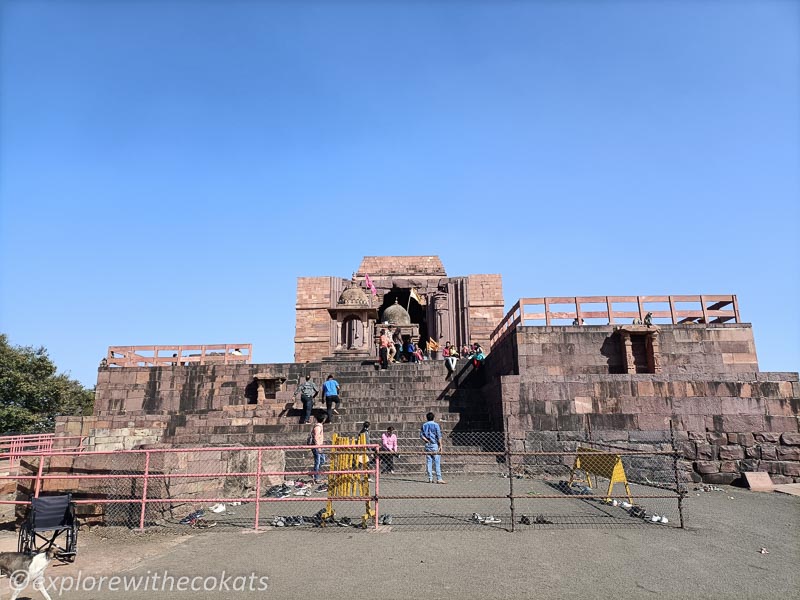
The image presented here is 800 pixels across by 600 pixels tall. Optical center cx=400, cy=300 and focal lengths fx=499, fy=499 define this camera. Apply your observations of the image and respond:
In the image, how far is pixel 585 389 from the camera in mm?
12664

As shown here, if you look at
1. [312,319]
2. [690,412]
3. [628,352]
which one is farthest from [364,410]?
[312,319]

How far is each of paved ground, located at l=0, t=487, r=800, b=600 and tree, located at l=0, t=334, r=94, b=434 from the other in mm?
28462

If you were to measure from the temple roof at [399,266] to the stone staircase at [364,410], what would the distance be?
13.4 metres

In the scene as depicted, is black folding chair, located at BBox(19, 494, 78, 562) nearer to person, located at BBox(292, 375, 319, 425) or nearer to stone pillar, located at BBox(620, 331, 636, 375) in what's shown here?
person, located at BBox(292, 375, 319, 425)

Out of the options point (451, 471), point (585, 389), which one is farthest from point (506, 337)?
point (451, 471)

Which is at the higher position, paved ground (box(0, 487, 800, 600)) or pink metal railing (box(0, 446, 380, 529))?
pink metal railing (box(0, 446, 380, 529))

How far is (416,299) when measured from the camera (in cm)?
2969

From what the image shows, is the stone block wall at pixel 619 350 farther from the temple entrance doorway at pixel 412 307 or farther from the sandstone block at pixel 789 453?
the temple entrance doorway at pixel 412 307

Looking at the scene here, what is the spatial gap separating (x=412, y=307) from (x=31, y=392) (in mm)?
24647

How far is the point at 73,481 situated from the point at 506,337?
37.4ft

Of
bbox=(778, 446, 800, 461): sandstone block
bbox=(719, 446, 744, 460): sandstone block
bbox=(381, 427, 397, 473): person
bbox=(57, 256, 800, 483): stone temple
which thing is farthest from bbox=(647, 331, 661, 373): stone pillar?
bbox=(381, 427, 397, 473): person

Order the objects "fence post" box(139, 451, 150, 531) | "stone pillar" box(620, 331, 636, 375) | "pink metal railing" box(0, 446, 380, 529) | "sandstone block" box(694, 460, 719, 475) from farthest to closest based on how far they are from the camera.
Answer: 1. "stone pillar" box(620, 331, 636, 375)
2. "sandstone block" box(694, 460, 719, 475)
3. "fence post" box(139, 451, 150, 531)
4. "pink metal railing" box(0, 446, 380, 529)

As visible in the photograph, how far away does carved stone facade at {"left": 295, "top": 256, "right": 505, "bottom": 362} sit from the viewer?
2925 cm

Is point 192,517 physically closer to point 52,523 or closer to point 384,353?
point 52,523
